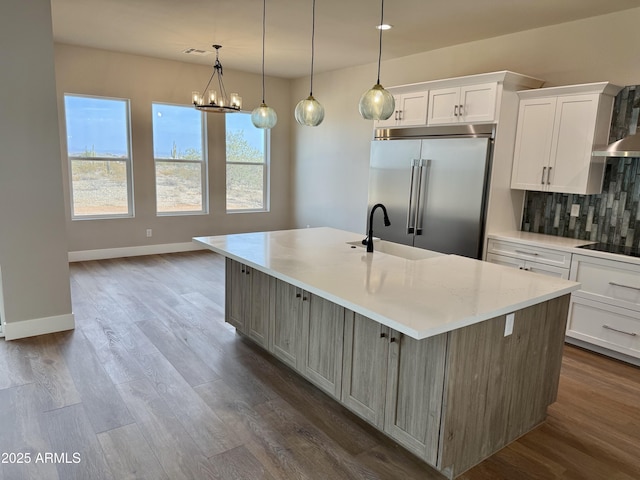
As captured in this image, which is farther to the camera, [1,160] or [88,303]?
[88,303]

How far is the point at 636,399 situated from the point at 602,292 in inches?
33.5

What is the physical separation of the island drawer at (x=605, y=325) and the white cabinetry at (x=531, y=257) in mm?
281

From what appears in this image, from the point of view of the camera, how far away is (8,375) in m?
2.98

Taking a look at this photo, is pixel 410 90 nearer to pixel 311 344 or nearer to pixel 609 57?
pixel 609 57

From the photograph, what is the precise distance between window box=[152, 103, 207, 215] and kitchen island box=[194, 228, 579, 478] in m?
4.17

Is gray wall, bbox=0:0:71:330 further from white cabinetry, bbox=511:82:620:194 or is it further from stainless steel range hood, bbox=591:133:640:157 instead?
stainless steel range hood, bbox=591:133:640:157

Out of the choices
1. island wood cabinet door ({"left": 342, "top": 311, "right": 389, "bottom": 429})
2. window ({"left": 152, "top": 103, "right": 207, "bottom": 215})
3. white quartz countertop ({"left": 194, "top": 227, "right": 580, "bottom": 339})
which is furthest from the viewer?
window ({"left": 152, "top": 103, "right": 207, "bottom": 215})

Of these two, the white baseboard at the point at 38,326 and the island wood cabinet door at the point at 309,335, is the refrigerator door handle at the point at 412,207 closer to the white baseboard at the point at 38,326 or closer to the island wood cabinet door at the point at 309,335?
the island wood cabinet door at the point at 309,335

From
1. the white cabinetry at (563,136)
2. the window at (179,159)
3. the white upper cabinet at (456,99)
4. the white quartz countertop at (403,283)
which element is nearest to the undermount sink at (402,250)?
the white quartz countertop at (403,283)

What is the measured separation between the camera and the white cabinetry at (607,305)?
3.32 m

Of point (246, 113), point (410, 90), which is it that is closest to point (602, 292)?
point (410, 90)

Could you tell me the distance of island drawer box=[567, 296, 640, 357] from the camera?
10.9ft

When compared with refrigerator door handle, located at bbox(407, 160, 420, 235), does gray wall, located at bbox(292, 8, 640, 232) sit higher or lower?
higher

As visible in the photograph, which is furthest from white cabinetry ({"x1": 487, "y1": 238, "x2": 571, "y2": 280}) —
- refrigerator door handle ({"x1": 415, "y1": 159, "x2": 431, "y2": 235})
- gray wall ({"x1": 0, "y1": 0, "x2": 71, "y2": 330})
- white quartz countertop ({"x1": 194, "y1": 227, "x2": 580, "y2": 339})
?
gray wall ({"x1": 0, "y1": 0, "x2": 71, "y2": 330})
